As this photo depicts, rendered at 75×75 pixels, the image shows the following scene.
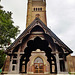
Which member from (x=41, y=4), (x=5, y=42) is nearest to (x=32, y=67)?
(x=5, y=42)

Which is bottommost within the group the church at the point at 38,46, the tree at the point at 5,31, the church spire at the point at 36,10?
the church at the point at 38,46

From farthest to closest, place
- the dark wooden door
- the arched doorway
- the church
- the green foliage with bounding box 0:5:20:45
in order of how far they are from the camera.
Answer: the arched doorway → the dark wooden door → the green foliage with bounding box 0:5:20:45 → the church

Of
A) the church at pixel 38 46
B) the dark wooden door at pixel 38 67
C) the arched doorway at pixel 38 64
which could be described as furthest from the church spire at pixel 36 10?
the church at pixel 38 46

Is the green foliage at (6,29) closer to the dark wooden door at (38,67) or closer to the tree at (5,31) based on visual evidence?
the tree at (5,31)

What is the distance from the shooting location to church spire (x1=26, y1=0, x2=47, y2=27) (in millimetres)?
35562

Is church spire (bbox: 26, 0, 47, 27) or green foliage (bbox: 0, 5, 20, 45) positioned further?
church spire (bbox: 26, 0, 47, 27)

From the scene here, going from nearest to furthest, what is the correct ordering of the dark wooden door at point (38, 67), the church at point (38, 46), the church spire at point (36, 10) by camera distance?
the church at point (38, 46)
the dark wooden door at point (38, 67)
the church spire at point (36, 10)

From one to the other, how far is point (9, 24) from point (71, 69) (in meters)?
15.5

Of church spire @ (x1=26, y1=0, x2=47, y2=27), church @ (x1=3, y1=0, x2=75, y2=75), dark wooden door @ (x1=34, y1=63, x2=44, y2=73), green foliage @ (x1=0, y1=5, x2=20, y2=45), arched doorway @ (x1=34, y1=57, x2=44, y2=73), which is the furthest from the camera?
church spire @ (x1=26, y1=0, x2=47, y2=27)

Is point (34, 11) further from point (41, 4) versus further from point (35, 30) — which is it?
point (35, 30)

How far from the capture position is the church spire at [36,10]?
35562 millimetres

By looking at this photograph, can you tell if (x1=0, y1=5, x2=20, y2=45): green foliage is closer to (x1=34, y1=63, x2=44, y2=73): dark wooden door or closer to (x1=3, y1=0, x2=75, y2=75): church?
(x1=3, y1=0, x2=75, y2=75): church

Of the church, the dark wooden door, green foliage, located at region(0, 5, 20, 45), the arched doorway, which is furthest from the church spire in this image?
the church

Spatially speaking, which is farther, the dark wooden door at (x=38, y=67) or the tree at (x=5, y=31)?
the dark wooden door at (x=38, y=67)
